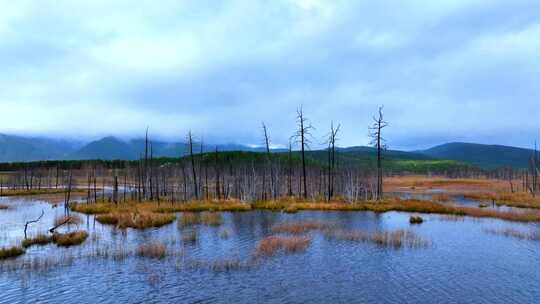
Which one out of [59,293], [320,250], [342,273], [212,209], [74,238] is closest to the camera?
[59,293]

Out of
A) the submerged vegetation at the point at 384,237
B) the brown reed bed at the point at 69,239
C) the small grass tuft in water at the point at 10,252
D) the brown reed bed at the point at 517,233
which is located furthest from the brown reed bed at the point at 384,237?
the small grass tuft in water at the point at 10,252

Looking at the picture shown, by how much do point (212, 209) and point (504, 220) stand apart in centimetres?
3267

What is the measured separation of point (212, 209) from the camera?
50.3 metres

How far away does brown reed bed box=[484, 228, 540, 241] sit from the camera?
103 feet

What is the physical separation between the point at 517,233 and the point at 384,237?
1194cm

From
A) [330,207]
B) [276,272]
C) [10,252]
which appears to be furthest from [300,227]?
[10,252]

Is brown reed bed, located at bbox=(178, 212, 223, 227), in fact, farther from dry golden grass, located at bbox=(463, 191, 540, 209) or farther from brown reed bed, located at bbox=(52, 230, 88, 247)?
dry golden grass, located at bbox=(463, 191, 540, 209)

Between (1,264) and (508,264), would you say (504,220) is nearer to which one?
(508,264)

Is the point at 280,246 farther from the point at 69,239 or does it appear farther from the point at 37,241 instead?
the point at 37,241

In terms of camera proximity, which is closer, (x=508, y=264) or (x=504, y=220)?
(x=508, y=264)

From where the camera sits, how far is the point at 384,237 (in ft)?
98.8

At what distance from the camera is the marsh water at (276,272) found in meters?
17.8

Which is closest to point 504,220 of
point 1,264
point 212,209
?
point 212,209

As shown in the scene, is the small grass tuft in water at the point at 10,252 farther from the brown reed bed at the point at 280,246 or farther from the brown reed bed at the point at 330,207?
the brown reed bed at the point at 330,207
